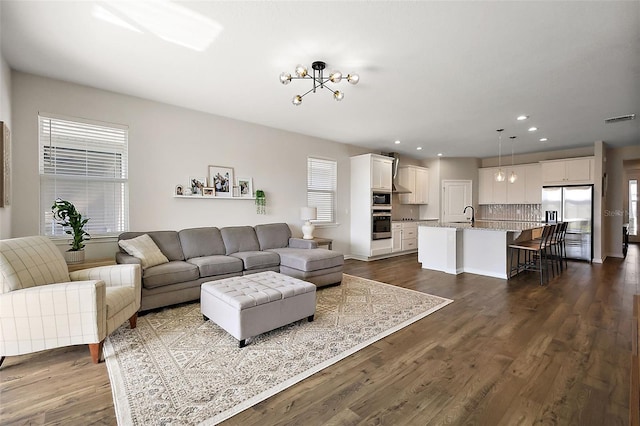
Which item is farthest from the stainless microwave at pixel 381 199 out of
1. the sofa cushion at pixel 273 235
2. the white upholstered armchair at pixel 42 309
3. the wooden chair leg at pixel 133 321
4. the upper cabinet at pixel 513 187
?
the white upholstered armchair at pixel 42 309

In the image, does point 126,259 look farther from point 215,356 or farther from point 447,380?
point 447,380

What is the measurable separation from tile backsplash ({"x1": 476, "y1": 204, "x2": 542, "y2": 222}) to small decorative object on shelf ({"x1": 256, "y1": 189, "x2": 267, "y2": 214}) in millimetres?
6482

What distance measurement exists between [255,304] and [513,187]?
788cm

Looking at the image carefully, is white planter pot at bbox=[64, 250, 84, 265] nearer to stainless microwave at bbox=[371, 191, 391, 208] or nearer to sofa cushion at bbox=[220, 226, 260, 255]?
sofa cushion at bbox=[220, 226, 260, 255]

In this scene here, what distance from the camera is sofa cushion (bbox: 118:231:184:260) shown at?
12.7 feet

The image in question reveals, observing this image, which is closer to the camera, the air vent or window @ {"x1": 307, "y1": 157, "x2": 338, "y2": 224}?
the air vent

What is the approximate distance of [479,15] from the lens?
218cm

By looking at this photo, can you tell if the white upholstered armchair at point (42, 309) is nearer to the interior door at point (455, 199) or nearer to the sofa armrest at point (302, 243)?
the sofa armrest at point (302, 243)

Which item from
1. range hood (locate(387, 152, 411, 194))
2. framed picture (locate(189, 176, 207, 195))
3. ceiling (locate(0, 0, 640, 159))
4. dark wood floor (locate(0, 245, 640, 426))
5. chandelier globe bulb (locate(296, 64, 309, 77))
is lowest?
dark wood floor (locate(0, 245, 640, 426))

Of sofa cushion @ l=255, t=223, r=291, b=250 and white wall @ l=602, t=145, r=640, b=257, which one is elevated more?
white wall @ l=602, t=145, r=640, b=257

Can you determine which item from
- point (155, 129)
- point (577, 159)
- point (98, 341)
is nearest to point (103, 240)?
point (155, 129)

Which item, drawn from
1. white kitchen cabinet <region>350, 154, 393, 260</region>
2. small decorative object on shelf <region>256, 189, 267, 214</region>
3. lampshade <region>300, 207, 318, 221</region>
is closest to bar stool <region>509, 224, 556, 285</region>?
white kitchen cabinet <region>350, 154, 393, 260</region>

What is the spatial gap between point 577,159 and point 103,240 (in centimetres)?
898

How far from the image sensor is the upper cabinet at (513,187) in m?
7.39
